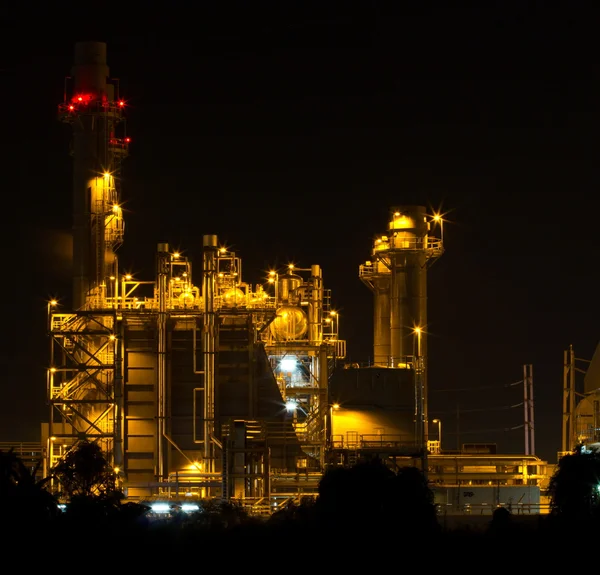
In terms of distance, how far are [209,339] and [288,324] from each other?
6.91 m

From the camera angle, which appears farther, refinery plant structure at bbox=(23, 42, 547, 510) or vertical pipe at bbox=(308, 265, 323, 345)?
vertical pipe at bbox=(308, 265, 323, 345)

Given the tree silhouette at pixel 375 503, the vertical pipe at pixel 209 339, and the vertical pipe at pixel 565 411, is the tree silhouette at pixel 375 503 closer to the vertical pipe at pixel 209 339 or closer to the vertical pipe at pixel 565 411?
the vertical pipe at pixel 209 339

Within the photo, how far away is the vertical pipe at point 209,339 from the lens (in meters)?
89.4

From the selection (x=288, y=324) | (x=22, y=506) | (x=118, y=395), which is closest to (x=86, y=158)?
(x=118, y=395)

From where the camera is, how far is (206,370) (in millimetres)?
89750

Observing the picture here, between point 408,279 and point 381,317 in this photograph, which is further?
point 381,317

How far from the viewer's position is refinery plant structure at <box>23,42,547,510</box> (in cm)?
8944

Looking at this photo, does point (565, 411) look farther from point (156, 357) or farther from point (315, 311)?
point (156, 357)

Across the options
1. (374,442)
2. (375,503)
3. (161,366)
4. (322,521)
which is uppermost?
(161,366)

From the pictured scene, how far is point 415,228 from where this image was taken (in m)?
Answer: 97.3

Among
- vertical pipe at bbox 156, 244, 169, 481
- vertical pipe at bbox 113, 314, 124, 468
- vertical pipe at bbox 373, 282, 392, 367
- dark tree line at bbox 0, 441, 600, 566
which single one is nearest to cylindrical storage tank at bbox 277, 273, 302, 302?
vertical pipe at bbox 373, 282, 392, 367

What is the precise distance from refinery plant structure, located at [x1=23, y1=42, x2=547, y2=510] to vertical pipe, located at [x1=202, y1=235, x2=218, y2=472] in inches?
2.3

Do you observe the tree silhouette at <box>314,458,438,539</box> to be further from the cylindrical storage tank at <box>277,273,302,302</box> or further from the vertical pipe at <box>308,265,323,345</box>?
the cylindrical storage tank at <box>277,273,302,302</box>

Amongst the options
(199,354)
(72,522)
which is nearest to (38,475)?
(199,354)
